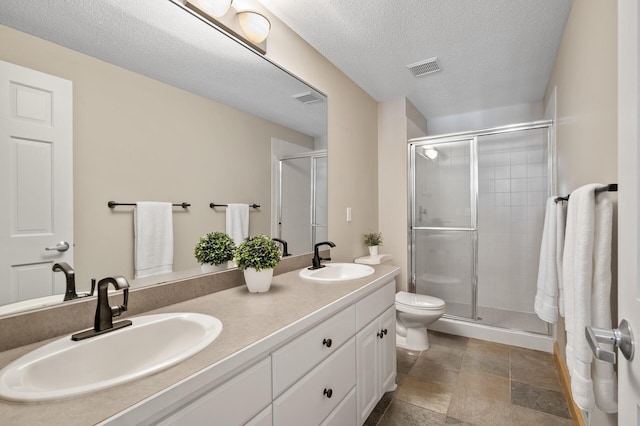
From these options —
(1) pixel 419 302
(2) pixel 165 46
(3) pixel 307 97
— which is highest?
(3) pixel 307 97

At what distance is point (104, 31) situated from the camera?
108 cm

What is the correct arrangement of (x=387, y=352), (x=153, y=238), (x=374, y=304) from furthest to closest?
(x=387, y=352) → (x=374, y=304) → (x=153, y=238)

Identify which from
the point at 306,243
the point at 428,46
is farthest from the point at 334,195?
the point at 428,46

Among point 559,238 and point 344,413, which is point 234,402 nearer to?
point 344,413

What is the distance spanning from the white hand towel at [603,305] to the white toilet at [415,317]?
1543mm

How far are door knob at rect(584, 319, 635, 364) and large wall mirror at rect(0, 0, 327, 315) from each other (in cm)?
137

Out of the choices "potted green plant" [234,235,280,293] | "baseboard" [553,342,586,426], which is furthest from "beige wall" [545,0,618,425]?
"potted green plant" [234,235,280,293]

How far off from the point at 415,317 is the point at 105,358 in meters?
2.23

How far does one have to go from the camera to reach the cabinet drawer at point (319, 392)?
102 centimetres

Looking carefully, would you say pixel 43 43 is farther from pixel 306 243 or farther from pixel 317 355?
pixel 306 243

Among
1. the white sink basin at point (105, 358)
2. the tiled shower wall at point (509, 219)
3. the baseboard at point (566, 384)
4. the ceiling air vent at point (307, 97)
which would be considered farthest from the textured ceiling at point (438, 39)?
the baseboard at point (566, 384)

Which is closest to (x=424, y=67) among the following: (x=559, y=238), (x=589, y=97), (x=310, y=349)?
(x=589, y=97)

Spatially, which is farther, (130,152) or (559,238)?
(559,238)

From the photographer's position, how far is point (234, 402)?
813 millimetres
